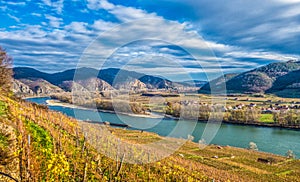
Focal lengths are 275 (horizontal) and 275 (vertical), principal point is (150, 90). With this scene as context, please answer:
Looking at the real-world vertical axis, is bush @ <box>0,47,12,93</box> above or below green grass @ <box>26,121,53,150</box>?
above

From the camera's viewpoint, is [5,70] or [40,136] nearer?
[40,136]

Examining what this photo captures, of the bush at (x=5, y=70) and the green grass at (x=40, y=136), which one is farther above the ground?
the bush at (x=5, y=70)

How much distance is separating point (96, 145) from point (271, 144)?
54143mm

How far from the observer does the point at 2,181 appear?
6.70 metres

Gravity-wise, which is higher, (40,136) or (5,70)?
(5,70)

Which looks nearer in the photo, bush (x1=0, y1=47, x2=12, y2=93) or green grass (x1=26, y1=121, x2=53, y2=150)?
green grass (x1=26, y1=121, x2=53, y2=150)

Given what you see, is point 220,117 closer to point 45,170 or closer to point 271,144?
point 271,144

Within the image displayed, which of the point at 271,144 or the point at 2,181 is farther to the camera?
the point at 271,144

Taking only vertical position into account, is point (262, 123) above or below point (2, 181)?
below

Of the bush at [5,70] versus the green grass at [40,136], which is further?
the bush at [5,70]

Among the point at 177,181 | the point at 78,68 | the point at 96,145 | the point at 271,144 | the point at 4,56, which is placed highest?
the point at 4,56

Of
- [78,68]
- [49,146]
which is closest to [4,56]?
[78,68]

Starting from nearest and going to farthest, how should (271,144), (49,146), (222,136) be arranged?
1. (49,146)
2. (271,144)
3. (222,136)

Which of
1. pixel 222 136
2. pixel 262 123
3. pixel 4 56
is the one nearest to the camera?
pixel 4 56
